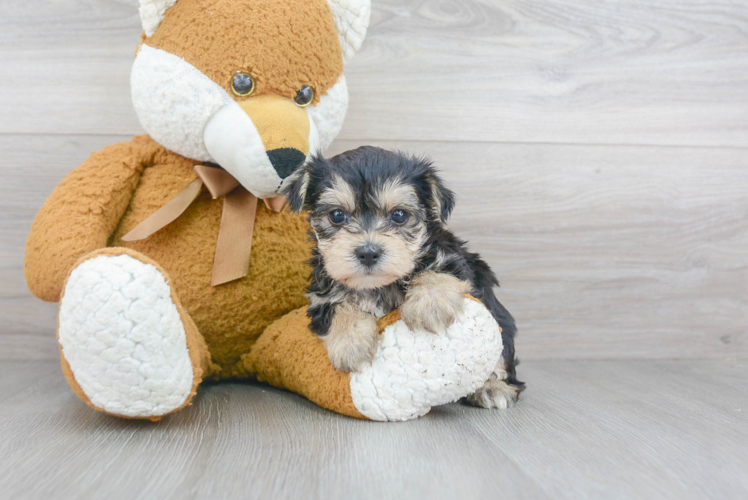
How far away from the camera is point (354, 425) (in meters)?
1.47

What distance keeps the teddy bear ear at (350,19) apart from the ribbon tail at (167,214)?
66 cm

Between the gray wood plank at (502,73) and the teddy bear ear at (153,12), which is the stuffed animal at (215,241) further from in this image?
the gray wood plank at (502,73)

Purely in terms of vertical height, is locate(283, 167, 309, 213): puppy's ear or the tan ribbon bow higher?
locate(283, 167, 309, 213): puppy's ear

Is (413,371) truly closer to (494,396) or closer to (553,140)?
(494,396)

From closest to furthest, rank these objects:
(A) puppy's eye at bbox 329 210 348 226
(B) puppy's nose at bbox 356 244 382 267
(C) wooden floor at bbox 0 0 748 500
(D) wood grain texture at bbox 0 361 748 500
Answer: (D) wood grain texture at bbox 0 361 748 500 → (B) puppy's nose at bbox 356 244 382 267 → (A) puppy's eye at bbox 329 210 348 226 → (C) wooden floor at bbox 0 0 748 500

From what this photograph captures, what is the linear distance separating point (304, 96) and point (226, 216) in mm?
435

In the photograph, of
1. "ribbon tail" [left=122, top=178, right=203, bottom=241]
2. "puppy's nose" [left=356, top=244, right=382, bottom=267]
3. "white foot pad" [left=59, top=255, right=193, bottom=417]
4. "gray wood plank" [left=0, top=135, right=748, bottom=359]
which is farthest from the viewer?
"gray wood plank" [left=0, top=135, right=748, bottom=359]

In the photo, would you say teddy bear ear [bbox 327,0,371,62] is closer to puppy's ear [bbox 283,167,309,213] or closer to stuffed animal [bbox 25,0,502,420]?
stuffed animal [bbox 25,0,502,420]

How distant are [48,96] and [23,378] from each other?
1.06 meters

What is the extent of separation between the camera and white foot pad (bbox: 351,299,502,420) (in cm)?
145

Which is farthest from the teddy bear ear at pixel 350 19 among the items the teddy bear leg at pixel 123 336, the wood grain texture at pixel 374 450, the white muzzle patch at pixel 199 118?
the wood grain texture at pixel 374 450

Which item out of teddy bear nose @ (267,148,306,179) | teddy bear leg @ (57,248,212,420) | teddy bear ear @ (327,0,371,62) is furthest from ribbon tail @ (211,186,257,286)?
teddy bear ear @ (327,0,371,62)

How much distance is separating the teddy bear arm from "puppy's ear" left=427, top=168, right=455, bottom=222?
0.92 metres

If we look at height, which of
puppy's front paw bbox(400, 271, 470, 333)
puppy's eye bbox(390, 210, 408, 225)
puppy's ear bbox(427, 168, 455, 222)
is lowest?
puppy's front paw bbox(400, 271, 470, 333)
